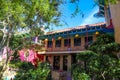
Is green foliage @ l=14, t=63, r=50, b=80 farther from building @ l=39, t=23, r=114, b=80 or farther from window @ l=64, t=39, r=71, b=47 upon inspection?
window @ l=64, t=39, r=71, b=47

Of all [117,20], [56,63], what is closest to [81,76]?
[117,20]

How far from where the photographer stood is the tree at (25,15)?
7.12m

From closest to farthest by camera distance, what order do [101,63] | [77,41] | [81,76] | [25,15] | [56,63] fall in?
[25,15] < [101,63] < [81,76] < [77,41] < [56,63]

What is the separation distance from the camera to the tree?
712 cm

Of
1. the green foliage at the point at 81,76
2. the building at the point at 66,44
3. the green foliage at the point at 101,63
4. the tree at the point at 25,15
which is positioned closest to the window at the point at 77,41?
the building at the point at 66,44

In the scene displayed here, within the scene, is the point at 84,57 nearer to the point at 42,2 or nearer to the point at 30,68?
the point at 42,2

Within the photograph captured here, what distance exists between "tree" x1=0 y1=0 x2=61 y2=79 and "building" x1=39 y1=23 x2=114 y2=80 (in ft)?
42.3

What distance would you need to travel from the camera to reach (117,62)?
10.1 metres

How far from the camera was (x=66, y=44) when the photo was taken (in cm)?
2836

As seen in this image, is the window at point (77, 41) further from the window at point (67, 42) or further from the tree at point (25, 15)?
the tree at point (25, 15)

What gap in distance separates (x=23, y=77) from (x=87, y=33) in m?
12.0

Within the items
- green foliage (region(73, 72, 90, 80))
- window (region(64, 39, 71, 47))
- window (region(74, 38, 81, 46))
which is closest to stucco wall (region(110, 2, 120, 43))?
green foliage (region(73, 72, 90, 80))

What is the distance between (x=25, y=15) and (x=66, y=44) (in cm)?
1914

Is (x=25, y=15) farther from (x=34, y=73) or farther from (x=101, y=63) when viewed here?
(x=34, y=73)
